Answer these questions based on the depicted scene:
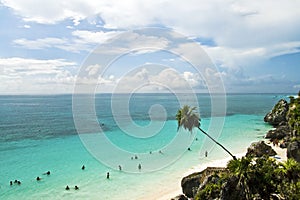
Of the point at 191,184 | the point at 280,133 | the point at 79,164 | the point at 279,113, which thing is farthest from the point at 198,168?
the point at 279,113

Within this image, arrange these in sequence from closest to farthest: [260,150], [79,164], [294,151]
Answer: [294,151] → [260,150] → [79,164]

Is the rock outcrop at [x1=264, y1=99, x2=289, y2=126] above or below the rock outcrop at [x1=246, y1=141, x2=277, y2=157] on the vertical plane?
above

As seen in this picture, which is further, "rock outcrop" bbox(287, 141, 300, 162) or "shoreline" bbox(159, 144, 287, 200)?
"rock outcrop" bbox(287, 141, 300, 162)

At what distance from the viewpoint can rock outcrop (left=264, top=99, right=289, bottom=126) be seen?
71.8m

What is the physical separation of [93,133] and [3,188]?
36.0m

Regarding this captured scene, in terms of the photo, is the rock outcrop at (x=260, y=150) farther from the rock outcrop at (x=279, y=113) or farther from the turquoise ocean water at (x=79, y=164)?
the rock outcrop at (x=279, y=113)

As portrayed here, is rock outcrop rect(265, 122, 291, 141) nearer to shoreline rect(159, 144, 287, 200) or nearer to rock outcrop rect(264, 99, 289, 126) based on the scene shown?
shoreline rect(159, 144, 287, 200)

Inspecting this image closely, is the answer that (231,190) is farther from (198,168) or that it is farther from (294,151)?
(198,168)

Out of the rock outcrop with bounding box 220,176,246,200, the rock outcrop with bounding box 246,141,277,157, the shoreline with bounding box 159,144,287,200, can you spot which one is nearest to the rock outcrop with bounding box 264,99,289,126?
the shoreline with bounding box 159,144,287,200

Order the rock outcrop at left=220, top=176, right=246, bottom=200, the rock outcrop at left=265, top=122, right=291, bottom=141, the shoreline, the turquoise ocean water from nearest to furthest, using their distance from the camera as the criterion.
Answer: the rock outcrop at left=220, top=176, right=246, bottom=200 → the shoreline → the turquoise ocean water → the rock outcrop at left=265, top=122, right=291, bottom=141

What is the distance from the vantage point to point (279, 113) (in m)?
73.6

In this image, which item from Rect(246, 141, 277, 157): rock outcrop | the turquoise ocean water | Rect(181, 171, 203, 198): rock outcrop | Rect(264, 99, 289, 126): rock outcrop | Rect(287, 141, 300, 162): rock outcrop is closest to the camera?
Rect(181, 171, 203, 198): rock outcrop

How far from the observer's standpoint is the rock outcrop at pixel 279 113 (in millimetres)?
71800

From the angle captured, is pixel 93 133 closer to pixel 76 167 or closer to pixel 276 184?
pixel 76 167
